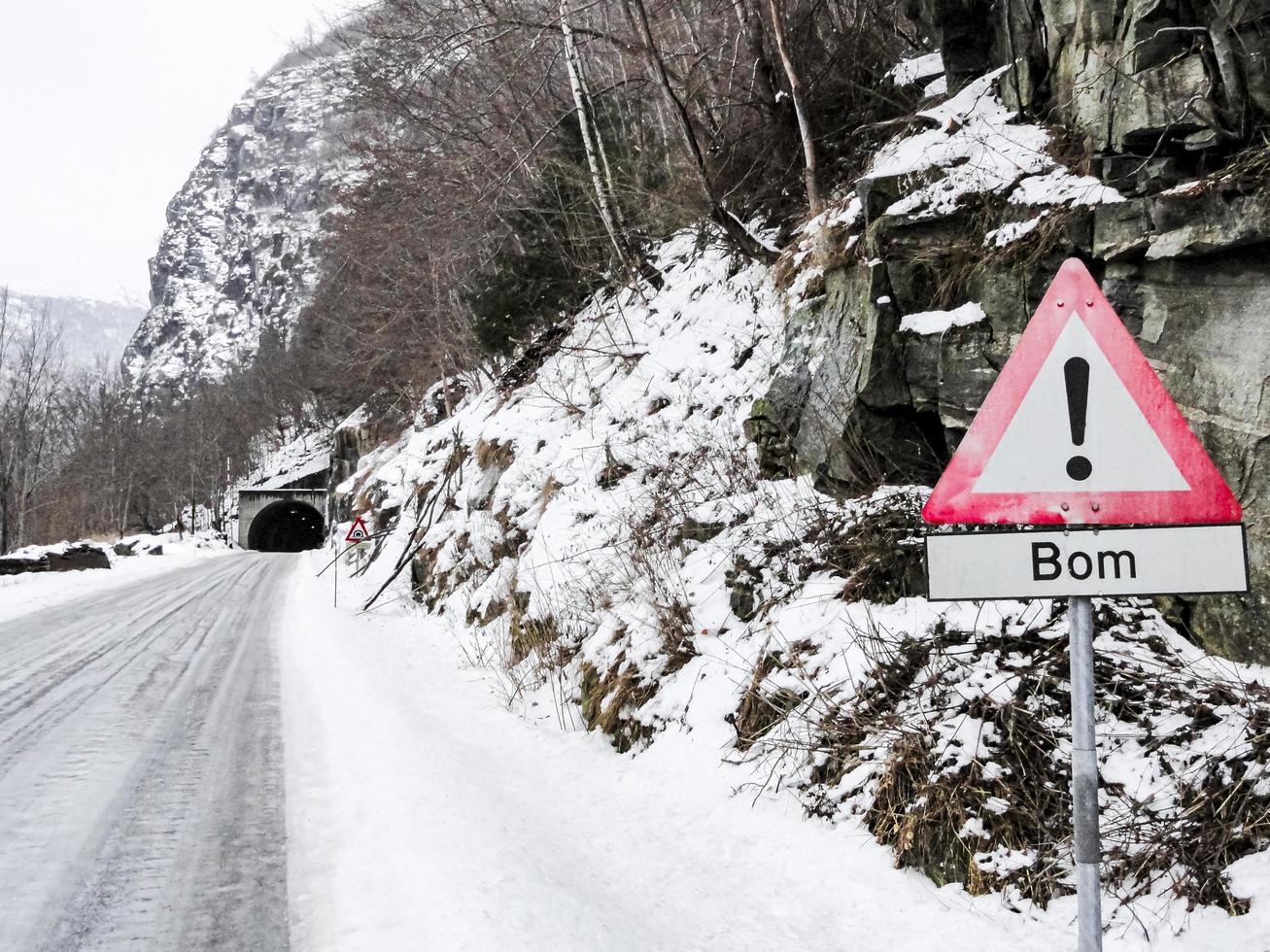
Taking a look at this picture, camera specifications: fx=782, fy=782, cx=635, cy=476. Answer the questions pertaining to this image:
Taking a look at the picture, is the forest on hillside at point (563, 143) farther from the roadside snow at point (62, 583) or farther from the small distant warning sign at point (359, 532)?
the roadside snow at point (62, 583)

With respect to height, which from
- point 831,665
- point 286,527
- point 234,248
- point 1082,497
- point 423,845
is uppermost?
point 234,248

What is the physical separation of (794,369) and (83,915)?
5831mm

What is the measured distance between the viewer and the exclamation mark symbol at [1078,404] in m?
2.18

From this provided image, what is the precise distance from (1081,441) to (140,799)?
522 centimetres

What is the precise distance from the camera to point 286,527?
6319cm

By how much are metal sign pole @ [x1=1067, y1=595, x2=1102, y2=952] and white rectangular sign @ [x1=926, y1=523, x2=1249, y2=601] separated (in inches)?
3.7

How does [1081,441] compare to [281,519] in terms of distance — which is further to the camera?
[281,519]

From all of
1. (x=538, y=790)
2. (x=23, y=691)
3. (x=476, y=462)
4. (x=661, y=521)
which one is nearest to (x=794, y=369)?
(x=661, y=521)

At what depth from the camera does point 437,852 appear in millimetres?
3803

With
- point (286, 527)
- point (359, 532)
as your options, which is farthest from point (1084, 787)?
point (286, 527)

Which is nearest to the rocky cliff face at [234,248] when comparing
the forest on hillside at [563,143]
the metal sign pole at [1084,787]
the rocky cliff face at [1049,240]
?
the forest on hillside at [563,143]

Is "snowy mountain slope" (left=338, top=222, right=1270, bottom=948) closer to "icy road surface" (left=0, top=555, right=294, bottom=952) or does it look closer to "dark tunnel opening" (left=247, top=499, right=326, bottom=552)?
"icy road surface" (left=0, top=555, right=294, bottom=952)

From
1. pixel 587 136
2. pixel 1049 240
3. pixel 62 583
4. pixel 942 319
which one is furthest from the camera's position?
pixel 62 583

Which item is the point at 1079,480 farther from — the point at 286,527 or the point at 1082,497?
the point at 286,527
